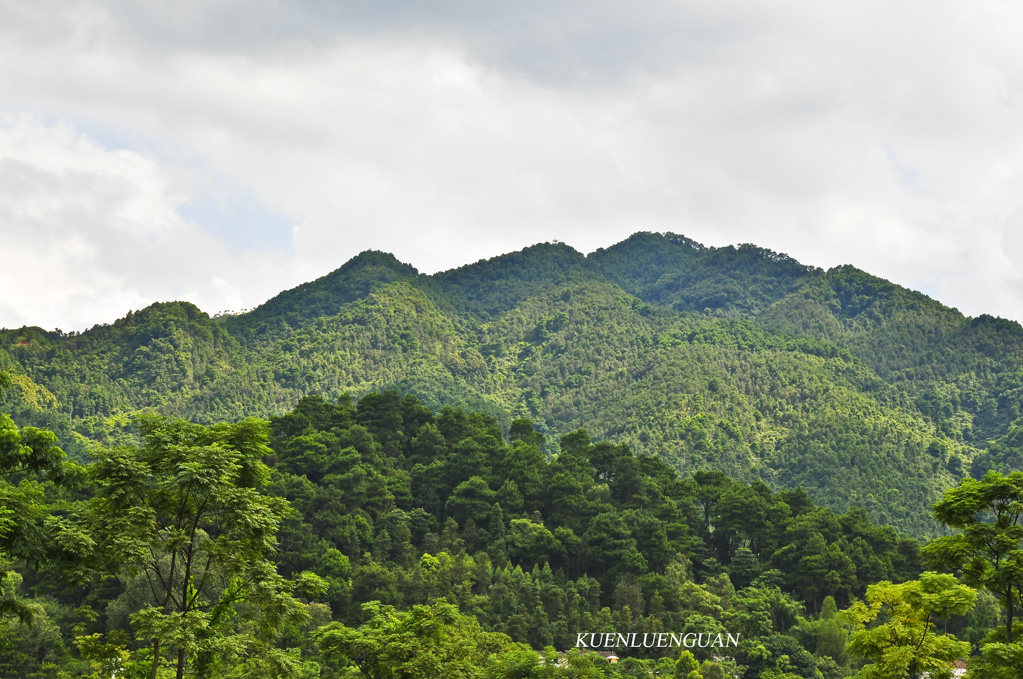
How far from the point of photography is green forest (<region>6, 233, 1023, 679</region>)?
62.0 feet

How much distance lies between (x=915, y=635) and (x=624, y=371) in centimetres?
10692

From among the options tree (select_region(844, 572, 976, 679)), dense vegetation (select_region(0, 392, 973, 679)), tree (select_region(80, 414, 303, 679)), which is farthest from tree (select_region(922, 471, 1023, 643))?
tree (select_region(80, 414, 303, 679))

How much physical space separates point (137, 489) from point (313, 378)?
106 meters

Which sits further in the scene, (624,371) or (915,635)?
(624,371)

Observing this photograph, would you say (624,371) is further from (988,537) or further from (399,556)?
(988,537)

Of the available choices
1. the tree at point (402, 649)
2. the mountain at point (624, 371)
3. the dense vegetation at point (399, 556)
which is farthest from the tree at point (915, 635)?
the mountain at point (624, 371)

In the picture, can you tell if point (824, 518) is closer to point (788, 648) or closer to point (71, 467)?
point (788, 648)

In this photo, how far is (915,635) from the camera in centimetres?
2264

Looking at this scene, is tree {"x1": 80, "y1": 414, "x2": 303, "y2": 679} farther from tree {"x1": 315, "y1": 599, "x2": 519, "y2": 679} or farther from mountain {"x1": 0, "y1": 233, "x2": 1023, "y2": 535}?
mountain {"x1": 0, "y1": 233, "x2": 1023, "y2": 535}

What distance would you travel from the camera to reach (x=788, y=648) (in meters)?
45.2

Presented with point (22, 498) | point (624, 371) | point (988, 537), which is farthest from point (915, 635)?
point (624, 371)

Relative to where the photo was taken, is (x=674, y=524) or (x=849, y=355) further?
(x=849, y=355)

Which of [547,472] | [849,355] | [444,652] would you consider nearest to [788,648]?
[547,472]

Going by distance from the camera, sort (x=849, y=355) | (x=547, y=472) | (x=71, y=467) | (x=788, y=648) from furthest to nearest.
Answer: (x=849, y=355), (x=547, y=472), (x=788, y=648), (x=71, y=467)
